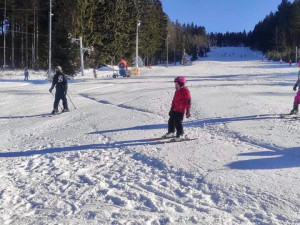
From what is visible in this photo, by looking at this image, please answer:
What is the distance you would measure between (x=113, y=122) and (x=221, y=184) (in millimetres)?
5652

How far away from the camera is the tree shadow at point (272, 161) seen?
5691 mm

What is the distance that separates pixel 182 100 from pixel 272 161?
2374mm

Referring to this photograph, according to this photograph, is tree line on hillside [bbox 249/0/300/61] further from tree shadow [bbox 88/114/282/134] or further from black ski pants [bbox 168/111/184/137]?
black ski pants [bbox 168/111/184/137]

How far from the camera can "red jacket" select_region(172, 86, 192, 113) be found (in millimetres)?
7426

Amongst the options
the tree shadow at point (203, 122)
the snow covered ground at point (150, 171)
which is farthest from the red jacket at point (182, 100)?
the tree shadow at point (203, 122)

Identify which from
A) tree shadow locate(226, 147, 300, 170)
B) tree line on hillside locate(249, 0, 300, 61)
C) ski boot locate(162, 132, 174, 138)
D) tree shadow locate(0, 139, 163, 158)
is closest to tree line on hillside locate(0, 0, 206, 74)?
tree shadow locate(0, 139, 163, 158)

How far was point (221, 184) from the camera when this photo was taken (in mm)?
4957

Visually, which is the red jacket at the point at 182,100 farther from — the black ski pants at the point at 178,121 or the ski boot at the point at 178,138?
the ski boot at the point at 178,138

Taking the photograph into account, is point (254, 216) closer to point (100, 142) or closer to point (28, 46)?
Result: point (100, 142)

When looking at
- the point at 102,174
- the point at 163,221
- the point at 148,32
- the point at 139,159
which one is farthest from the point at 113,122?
the point at 148,32

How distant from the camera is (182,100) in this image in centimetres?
748

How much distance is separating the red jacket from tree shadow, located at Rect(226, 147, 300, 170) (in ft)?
5.64

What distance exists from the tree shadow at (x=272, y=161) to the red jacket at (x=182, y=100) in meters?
1.72

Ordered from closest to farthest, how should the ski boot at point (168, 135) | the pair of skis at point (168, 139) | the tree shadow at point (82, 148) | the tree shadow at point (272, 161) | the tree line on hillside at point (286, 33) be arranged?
1. the tree shadow at point (272, 161)
2. the tree shadow at point (82, 148)
3. the pair of skis at point (168, 139)
4. the ski boot at point (168, 135)
5. the tree line on hillside at point (286, 33)
